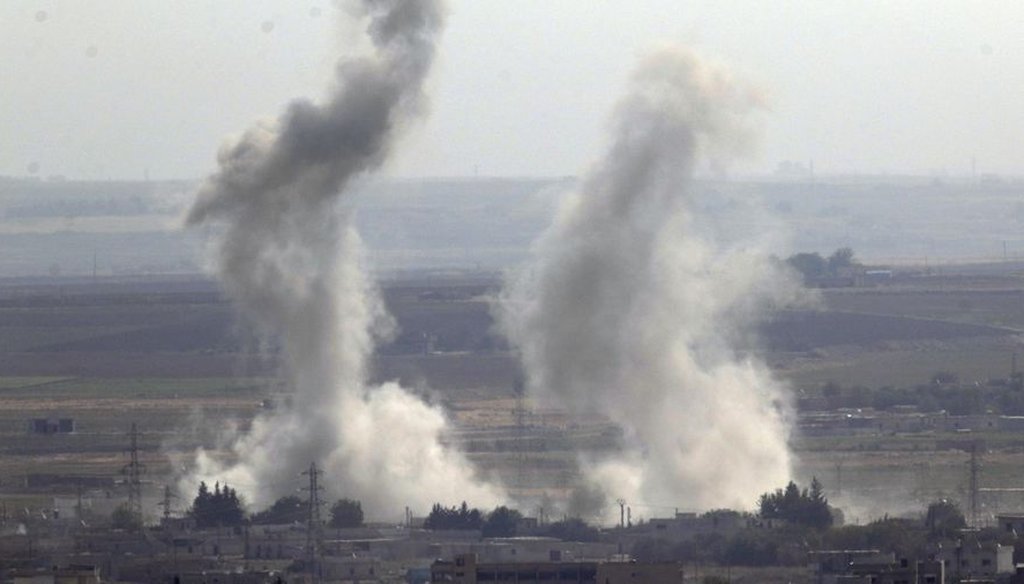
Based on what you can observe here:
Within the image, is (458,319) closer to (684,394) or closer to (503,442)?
(503,442)

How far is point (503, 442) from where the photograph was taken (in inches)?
3034

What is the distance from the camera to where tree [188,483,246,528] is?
5916cm

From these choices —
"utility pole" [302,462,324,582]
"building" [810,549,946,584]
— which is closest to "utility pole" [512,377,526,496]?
"utility pole" [302,462,324,582]

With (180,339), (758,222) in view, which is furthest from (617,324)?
(758,222)

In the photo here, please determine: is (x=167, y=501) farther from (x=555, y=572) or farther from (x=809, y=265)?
(x=809, y=265)

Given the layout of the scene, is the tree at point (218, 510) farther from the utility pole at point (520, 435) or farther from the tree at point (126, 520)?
the utility pole at point (520, 435)

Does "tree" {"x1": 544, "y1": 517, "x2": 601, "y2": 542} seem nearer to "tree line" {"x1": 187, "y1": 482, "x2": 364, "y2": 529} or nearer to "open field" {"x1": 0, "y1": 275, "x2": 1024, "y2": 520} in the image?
"open field" {"x1": 0, "y1": 275, "x2": 1024, "y2": 520}

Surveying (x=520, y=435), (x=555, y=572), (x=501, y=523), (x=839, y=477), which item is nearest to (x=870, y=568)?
(x=555, y=572)

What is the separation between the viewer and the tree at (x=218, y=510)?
59.2 m

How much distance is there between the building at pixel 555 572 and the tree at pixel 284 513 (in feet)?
30.8

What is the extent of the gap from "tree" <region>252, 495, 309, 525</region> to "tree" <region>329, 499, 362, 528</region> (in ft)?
1.75

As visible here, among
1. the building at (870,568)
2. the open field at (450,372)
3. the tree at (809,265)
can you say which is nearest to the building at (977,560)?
the building at (870,568)

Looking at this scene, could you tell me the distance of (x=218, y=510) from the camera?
196 ft

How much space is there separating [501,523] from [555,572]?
27.4 ft
